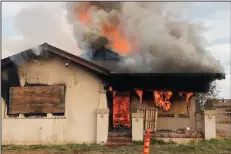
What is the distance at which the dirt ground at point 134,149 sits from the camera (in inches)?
526

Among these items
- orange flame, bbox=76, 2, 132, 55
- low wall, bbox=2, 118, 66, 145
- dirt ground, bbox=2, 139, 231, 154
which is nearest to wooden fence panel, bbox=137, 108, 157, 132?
dirt ground, bbox=2, 139, 231, 154

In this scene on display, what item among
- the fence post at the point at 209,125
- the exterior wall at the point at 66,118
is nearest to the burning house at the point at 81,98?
the exterior wall at the point at 66,118

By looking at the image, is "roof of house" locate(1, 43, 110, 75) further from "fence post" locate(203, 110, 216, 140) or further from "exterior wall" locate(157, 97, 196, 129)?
"fence post" locate(203, 110, 216, 140)

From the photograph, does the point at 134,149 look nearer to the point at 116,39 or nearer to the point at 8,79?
the point at 8,79

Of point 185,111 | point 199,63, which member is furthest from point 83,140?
point 199,63

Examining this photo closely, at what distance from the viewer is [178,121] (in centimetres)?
1752

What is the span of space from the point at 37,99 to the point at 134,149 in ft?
17.6

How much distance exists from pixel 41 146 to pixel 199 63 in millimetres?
9402

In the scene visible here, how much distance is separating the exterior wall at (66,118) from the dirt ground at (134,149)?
2.61ft

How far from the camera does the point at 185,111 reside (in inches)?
688

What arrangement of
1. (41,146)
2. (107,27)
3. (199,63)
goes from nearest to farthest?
(41,146) < (199,63) < (107,27)

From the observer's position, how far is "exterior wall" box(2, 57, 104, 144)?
16.0 metres

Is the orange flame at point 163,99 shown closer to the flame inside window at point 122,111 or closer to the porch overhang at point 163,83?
the porch overhang at point 163,83

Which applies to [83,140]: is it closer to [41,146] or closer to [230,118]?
[41,146]
